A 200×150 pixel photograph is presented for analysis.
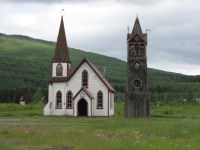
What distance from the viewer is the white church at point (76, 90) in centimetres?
4738

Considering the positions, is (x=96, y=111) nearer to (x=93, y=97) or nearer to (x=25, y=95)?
(x=93, y=97)

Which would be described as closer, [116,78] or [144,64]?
[144,64]

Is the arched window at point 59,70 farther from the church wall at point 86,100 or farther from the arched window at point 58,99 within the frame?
the church wall at point 86,100

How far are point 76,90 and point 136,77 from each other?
8.76 metres

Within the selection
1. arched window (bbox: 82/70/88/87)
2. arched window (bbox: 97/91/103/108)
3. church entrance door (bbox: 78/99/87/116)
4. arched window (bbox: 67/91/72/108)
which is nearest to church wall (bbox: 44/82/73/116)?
arched window (bbox: 67/91/72/108)

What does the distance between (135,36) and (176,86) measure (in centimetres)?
11234

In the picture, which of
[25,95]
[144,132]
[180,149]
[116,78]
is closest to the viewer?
[180,149]

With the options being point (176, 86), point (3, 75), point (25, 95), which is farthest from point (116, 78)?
point (25, 95)

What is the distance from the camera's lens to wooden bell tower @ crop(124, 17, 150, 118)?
42.3m

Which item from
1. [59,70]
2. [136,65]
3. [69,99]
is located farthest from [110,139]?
[59,70]

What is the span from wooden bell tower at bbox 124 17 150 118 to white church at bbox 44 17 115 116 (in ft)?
17.6

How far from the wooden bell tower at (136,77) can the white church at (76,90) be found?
5.38 metres

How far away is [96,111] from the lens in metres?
47.6

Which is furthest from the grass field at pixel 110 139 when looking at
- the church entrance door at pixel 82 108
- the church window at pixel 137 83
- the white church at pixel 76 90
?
the church entrance door at pixel 82 108
